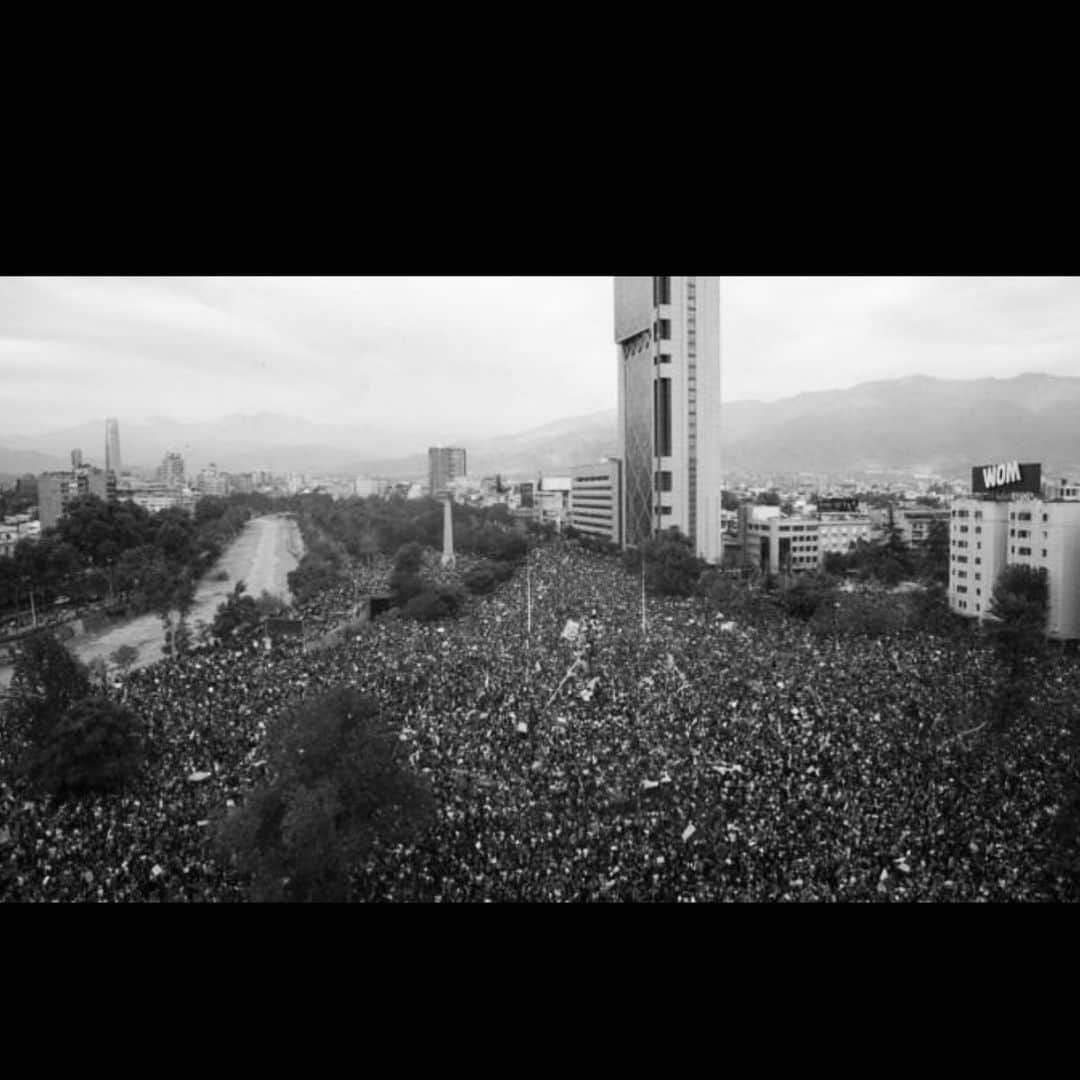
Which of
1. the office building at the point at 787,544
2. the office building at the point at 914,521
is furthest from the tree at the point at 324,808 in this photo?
the office building at the point at 914,521

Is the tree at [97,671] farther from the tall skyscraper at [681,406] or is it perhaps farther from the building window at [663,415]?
the building window at [663,415]

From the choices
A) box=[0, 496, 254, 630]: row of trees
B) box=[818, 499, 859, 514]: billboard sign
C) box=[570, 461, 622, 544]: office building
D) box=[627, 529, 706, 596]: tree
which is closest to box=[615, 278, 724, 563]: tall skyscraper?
box=[570, 461, 622, 544]: office building

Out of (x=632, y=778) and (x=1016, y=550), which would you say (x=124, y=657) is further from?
(x=1016, y=550)

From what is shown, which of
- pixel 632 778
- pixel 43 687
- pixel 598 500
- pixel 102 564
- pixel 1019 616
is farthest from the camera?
pixel 598 500

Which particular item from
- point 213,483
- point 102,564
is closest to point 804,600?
point 102,564

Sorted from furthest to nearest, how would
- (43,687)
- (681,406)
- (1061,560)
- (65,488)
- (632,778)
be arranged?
(681,406) < (65,488) < (1061,560) < (43,687) < (632,778)

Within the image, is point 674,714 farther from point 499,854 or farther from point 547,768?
point 499,854

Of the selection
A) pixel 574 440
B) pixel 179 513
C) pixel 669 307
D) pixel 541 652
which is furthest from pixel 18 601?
pixel 574 440
